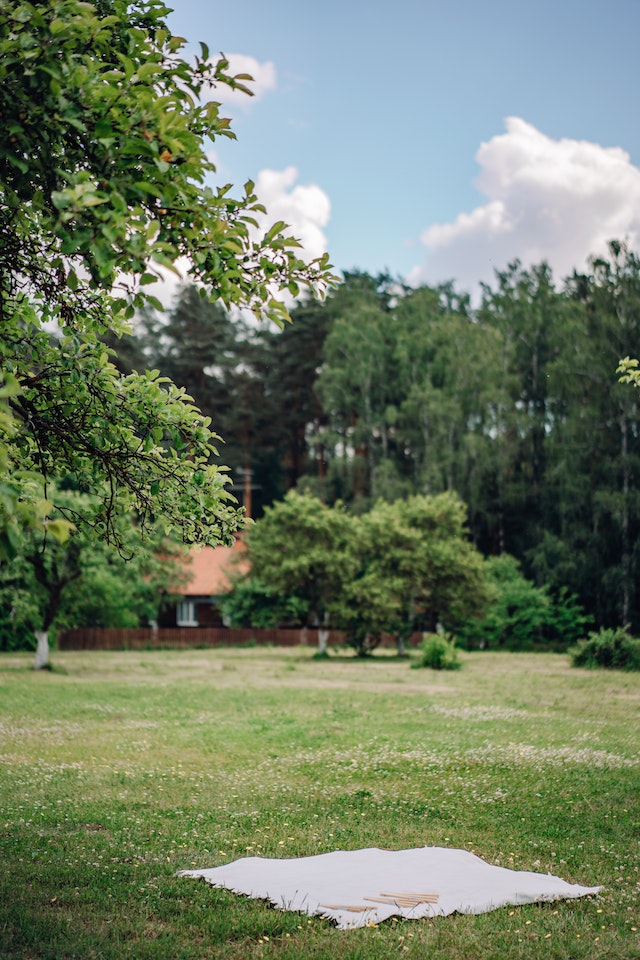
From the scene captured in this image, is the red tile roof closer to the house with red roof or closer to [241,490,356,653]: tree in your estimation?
the house with red roof

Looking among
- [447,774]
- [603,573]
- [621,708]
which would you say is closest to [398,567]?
[603,573]

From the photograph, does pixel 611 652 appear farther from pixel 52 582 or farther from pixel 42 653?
pixel 42 653

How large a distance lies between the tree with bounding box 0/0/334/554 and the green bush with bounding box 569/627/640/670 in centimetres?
2822

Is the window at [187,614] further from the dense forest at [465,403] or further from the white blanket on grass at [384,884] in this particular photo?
the white blanket on grass at [384,884]

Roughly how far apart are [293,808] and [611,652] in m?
26.0

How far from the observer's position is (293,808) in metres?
9.60

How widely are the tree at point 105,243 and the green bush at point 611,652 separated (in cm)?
2822

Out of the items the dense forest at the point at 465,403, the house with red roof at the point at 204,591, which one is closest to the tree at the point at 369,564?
the dense forest at the point at 465,403

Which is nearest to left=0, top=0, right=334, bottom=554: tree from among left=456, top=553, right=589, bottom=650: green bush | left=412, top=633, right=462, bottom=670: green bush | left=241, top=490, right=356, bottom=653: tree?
left=412, top=633, right=462, bottom=670: green bush

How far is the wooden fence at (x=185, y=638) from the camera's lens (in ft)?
153

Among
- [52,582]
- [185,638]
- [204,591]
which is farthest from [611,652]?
[204,591]

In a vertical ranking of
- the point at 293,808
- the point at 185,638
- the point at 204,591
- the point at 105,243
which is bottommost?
the point at 185,638

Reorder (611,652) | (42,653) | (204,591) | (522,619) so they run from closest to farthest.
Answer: (42,653)
(611,652)
(522,619)
(204,591)

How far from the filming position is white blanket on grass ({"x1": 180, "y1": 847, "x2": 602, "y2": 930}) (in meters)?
6.25
